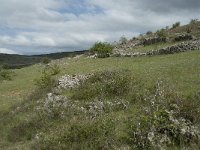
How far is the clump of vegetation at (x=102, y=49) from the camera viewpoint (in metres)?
42.3

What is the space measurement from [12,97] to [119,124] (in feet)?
52.5

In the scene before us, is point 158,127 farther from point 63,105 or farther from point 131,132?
point 63,105

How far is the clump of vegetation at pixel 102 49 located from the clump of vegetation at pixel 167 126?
24.6 metres

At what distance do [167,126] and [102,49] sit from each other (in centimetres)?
3028

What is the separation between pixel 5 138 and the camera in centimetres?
1938

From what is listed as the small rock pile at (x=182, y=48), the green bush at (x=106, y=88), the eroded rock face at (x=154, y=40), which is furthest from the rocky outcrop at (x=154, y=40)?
the green bush at (x=106, y=88)

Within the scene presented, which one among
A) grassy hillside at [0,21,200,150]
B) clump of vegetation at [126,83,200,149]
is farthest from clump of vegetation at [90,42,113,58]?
clump of vegetation at [126,83,200,149]

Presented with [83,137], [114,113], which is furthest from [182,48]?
[83,137]

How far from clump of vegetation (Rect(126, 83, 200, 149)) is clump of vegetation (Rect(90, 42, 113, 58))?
24640 mm

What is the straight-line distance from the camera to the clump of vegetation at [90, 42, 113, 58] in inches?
1666

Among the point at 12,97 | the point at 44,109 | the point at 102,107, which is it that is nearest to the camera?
the point at 102,107

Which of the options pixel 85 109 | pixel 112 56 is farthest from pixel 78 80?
pixel 112 56

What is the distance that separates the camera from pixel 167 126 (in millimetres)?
15578

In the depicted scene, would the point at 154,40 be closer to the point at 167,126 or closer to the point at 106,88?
the point at 106,88
